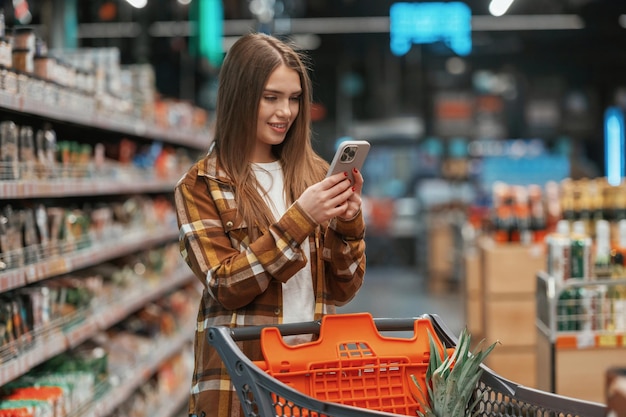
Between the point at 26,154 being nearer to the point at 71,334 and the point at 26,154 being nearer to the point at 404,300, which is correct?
the point at 71,334

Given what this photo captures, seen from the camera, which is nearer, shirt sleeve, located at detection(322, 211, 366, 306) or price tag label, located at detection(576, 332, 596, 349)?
shirt sleeve, located at detection(322, 211, 366, 306)

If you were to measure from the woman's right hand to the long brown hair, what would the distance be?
22cm

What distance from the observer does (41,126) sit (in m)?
3.87

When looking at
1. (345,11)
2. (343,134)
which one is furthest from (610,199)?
(343,134)

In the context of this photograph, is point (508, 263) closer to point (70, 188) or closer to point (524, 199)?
point (524, 199)

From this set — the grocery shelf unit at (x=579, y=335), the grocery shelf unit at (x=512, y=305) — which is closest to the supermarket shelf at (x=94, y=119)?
the grocery shelf unit at (x=579, y=335)

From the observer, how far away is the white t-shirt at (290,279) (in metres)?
2.24

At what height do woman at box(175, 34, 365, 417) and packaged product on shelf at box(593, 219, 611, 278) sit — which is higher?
woman at box(175, 34, 365, 417)

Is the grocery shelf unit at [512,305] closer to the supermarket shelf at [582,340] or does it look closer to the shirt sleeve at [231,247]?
the supermarket shelf at [582,340]

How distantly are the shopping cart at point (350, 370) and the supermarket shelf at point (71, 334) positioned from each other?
1.22 meters

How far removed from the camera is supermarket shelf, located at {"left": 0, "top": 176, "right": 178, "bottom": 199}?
293 centimetres

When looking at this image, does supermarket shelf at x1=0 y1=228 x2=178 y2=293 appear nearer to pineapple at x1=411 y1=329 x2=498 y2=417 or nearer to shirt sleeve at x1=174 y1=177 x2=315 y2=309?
shirt sleeve at x1=174 y1=177 x2=315 y2=309

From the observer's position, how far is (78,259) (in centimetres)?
371

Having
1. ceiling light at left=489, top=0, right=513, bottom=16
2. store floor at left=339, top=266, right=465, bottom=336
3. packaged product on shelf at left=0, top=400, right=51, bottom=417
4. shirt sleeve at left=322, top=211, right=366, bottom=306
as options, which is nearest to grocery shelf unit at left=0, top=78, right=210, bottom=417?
packaged product on shelf at left=0, top=400, right=51, bottom=417
